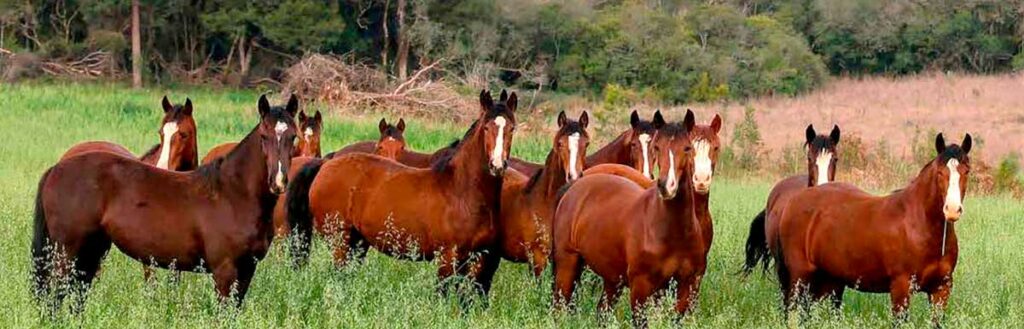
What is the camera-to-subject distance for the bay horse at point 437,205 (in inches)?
388

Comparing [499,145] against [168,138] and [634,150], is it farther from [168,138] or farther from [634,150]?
[168,138]

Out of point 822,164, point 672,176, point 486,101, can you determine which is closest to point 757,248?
point 822,164

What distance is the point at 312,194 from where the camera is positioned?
11.6 metres

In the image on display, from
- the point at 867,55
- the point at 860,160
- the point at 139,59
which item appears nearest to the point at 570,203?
the point at 860,160

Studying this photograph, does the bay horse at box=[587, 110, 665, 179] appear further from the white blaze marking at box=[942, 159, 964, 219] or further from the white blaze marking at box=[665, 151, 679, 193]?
the white blaze marking at box=[942, 159, 964, 219]

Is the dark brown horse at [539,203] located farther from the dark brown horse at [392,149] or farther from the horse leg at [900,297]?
the dark brown horse at [392,149]

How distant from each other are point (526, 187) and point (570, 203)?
948 mm

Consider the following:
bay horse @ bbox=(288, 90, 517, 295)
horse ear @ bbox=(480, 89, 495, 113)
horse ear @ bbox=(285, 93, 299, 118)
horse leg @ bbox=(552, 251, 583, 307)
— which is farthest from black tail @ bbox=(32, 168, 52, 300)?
horse leg @ bbox=(552, 251, 583, 307)

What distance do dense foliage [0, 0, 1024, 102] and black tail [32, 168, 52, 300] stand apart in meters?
32.7

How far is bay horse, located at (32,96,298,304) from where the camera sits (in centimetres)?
839

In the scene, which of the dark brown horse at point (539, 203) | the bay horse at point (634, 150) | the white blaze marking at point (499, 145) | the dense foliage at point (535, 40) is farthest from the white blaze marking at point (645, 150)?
the dense foliage at point (535, 40)

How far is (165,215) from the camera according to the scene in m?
8.49

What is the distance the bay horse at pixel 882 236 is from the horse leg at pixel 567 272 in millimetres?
1440

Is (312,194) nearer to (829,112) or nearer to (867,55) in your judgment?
(829,112)
